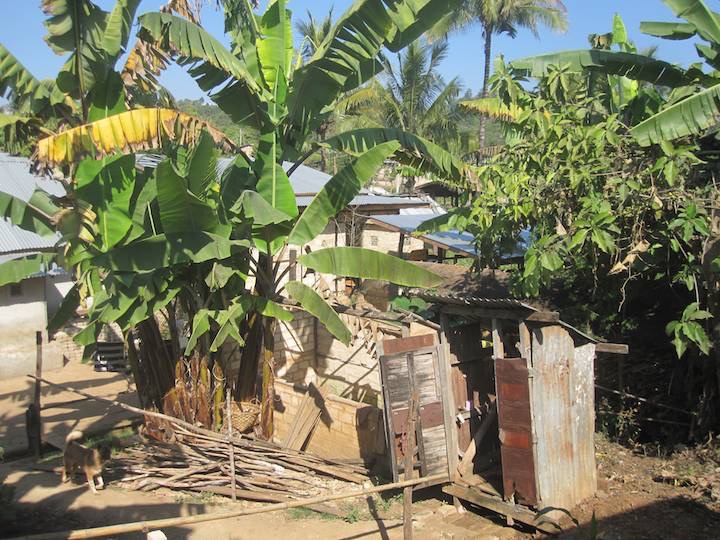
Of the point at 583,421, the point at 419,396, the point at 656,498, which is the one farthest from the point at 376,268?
the point at 656,498

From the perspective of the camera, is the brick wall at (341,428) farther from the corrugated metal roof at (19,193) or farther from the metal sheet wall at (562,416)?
the corrugated metal roof at (19,193)

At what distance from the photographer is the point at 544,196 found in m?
7.43

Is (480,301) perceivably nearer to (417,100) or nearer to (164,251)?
Answer: (164,251)

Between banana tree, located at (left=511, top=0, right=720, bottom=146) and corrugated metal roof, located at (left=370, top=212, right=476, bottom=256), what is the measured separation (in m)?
3.78

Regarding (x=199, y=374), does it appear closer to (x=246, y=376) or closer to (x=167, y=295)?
(x=246, y=376)

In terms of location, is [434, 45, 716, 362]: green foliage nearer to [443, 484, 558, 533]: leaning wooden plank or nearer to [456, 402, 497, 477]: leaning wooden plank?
[456, 402, 497, 477]: leaning wooden plank

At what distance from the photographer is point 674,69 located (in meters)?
7.16

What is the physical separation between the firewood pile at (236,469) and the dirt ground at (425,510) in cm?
17

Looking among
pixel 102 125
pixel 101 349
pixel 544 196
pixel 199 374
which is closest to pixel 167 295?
pixel 199 374

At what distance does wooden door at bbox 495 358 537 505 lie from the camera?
655 cm

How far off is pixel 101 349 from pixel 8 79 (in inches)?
281

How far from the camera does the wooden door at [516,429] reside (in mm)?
6547

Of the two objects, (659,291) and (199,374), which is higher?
(659,291)

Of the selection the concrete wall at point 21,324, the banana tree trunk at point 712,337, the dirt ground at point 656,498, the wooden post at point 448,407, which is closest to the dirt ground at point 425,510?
the dirt ground at point 656,498
